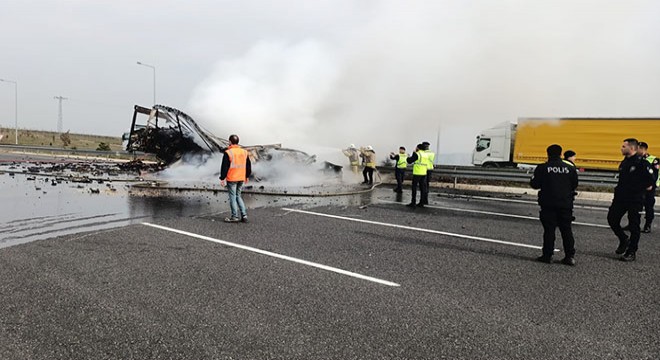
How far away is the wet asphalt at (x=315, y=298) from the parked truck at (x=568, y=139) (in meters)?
14.5

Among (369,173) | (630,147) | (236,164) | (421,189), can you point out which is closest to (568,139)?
(369,173)

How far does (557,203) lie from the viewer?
5000mm

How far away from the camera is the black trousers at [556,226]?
5.01 meters

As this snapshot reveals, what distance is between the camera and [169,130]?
43.4 ft

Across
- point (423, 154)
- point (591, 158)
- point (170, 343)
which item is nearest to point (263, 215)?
point (423, 154)

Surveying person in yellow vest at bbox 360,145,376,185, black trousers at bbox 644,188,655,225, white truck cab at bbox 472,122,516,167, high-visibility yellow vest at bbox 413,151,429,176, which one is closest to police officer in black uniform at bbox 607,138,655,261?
black trousers at bbox 644,188,655,225

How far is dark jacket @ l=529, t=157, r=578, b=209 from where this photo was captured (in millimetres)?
5012

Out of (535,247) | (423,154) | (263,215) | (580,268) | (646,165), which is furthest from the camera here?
(423,154)

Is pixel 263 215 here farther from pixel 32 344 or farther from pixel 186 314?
pixel 32 344

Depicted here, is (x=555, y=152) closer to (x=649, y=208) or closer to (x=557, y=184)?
(x=557, y=184)

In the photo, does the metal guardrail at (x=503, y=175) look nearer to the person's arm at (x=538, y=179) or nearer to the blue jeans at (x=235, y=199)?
the person's arm at (x=538, y=179)

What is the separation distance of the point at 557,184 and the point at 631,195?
1.25 meters

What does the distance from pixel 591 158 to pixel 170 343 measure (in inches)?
828

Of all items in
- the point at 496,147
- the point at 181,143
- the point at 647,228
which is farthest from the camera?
the point at 496,147
